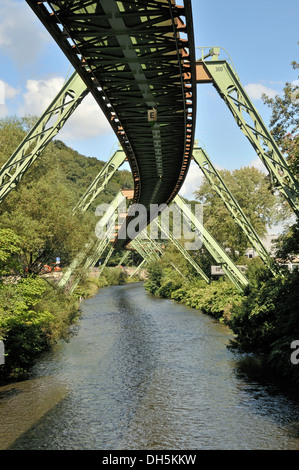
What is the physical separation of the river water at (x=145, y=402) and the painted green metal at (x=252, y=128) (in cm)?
715

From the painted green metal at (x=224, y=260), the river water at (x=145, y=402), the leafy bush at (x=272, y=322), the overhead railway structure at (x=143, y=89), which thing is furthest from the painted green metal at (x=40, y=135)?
the painted green metal at (x=224, y=260)

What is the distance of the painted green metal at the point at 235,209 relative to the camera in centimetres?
2429

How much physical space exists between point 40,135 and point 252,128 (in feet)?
26.8

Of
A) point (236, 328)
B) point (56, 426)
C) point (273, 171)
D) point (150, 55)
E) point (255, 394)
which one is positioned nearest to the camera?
point (150, 55)

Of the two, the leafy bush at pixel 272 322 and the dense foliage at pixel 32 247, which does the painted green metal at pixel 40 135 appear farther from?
the leafy bush at pixel 272 322

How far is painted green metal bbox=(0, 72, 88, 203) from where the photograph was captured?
47.4 ft

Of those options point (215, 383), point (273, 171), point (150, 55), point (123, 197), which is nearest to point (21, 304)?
point (215, 383)

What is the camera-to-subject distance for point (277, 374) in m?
17.3

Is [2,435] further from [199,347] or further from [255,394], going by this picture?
[199,347]

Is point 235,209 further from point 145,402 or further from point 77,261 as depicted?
point 145,402

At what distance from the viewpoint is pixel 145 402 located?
49.0 ft

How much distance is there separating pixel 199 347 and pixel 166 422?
10524 mm

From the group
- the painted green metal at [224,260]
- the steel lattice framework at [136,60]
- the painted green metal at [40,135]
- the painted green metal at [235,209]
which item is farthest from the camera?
the painted green metal at [224,260]

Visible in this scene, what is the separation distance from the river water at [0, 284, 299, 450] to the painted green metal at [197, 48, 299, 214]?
23.4 ft
